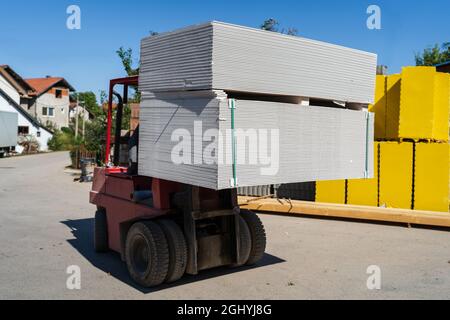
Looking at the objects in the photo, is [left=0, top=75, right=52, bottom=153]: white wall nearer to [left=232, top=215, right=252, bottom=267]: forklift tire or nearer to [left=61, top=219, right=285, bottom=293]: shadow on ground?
[left=61, top=219, right=285, bottom=293]: shadow on ground

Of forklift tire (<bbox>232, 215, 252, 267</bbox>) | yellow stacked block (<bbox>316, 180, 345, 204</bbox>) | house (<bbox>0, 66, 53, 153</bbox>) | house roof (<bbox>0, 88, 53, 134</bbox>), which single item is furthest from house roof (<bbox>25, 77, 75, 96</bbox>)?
forklift tire (<bbox>232, 215, 252, 267</bbox>)

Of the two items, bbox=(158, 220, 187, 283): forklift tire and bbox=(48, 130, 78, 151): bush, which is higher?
bbox=(48, 130, 78, 151): bush

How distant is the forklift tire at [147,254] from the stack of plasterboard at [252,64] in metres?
1.81

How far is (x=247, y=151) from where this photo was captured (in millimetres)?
4754

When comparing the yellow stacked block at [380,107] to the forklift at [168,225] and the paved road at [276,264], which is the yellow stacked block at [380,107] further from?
the forklift at [168,225]

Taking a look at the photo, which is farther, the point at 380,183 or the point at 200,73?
the point at 380,183

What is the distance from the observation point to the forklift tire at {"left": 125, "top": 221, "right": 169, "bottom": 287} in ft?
18.6

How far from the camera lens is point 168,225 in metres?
5.84

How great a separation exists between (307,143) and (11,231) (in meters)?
6.87

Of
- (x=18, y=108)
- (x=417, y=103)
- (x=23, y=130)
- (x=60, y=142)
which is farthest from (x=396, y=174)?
(x=60, y=142)

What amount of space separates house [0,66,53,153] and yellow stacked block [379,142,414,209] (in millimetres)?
35230

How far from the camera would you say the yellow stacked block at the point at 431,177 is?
10664 mm
